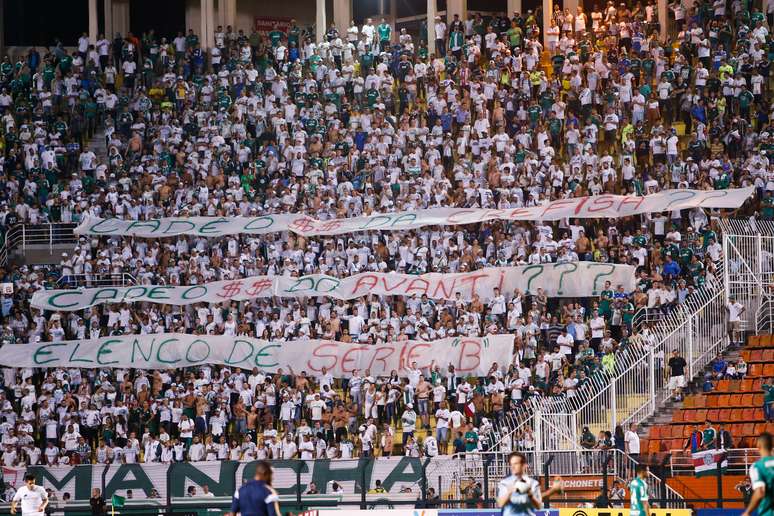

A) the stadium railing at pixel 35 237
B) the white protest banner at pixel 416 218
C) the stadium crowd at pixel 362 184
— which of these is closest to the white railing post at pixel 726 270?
the stadium crowd at pixel 362 184

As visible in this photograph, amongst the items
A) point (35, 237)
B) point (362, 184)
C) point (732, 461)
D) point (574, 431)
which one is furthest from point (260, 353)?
point (732, 461)

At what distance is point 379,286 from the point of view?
116 feet

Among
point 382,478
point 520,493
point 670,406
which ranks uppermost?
point 670,406

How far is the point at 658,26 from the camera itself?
41.3m

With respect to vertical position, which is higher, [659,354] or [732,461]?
[659,354]

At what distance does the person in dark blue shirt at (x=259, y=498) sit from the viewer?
610 inches

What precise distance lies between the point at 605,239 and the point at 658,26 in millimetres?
9420

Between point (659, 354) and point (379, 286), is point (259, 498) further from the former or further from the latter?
point (379, 286)

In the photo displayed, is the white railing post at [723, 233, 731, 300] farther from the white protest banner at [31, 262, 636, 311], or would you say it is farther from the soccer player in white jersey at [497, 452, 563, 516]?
the soccer player in white jersey at [497, 452, 563, 516]

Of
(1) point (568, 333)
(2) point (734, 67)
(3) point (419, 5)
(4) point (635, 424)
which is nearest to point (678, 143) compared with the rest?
(2) point (734, 67)

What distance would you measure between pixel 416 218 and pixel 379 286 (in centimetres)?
225

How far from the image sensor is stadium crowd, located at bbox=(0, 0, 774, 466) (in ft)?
107

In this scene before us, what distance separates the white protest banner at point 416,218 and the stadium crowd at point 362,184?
0.38 meters

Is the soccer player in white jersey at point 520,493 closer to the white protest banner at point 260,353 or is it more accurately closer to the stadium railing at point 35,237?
the white protest banner at point 260,353
